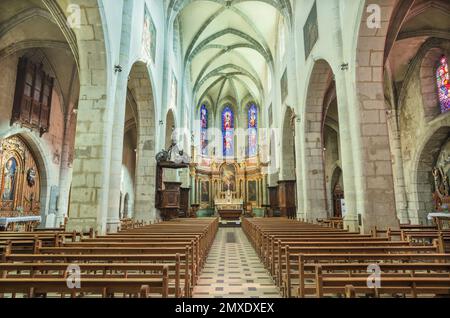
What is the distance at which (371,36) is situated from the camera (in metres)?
7.74

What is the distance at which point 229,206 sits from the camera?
2531cm

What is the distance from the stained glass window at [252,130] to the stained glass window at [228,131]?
2053mm

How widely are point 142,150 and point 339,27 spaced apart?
9264mm

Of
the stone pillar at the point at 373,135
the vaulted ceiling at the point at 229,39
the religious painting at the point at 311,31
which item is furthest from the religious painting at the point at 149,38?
the stone pillar at the point at 373,135

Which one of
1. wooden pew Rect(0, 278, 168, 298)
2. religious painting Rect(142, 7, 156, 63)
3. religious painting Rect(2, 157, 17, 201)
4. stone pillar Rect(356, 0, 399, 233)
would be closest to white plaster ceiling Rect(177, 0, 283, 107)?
religious painting Rect(142, 7, 156, 63)

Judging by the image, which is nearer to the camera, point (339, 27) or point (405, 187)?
point (339, 27)

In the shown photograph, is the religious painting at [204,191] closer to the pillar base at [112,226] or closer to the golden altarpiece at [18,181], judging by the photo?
the golden altarpiece at [18,181]

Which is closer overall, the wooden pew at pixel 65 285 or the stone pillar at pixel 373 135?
the wooden pew at pixel 65 285

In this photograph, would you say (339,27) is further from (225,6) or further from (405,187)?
(225,6)

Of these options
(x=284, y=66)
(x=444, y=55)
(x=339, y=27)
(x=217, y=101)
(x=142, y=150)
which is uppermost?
(x=217, y=101)

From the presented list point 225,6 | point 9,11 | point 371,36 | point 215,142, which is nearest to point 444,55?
point 371,36

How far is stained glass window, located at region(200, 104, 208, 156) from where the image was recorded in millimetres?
30938

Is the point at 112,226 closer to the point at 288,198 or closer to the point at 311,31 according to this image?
the point at 311,31

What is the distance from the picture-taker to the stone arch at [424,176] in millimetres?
14156
